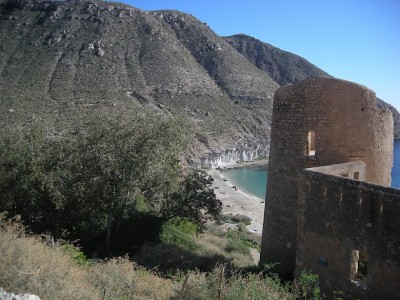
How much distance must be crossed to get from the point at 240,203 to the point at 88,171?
33.0m

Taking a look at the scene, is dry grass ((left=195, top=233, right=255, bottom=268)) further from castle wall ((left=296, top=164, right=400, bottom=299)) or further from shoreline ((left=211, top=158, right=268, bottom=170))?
shoreline ((left=211, top=158, right=268, bottom=170))

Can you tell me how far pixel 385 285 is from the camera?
5586mm

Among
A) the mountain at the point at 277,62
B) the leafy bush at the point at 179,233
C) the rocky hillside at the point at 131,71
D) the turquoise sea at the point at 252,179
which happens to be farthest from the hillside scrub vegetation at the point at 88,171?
the mountain at the point at 277,62

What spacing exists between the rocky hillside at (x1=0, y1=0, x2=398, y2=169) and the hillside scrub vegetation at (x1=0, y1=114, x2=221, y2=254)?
21506mm

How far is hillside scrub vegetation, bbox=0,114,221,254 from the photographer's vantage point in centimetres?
1255

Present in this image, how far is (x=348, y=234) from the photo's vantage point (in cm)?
623

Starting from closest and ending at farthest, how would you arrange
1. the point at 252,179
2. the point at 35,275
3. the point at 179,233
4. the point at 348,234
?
the point at 35,275 → the point at 348,234 → the point at 179,233 → the point at 252,179

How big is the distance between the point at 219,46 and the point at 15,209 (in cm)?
7878

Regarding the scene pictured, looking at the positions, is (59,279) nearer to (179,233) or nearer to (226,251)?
(226,251)

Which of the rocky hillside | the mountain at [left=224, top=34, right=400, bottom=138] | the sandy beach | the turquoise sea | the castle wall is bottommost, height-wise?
the sandy beach

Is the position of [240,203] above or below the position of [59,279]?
below

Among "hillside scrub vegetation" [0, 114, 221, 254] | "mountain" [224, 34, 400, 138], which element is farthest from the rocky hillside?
"mountain" [224, 34, 400, 138]

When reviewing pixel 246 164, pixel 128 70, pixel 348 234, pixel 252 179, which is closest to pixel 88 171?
pixel 348 234

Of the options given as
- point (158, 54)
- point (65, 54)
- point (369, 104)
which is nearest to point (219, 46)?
point (158, 54)
